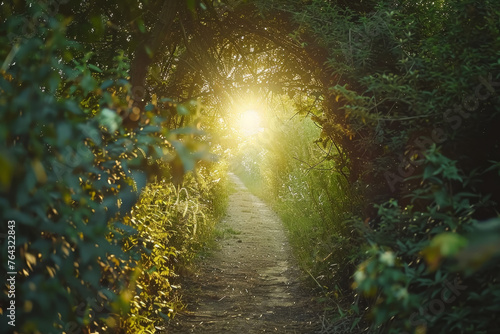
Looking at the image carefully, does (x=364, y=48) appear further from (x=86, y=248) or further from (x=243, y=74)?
(x=86, y=248)

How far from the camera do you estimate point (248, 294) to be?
480 centimetres

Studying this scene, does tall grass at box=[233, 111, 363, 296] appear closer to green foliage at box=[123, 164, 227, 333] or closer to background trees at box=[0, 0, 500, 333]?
background trees at box=[0, 0, 500, 333]

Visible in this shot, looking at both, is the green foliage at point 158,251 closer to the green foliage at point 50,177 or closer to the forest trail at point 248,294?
the forest trail at point 248,294

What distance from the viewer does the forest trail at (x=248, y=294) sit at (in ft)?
12.7

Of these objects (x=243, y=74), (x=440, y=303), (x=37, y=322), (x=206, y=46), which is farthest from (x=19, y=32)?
(x=440, y=303)

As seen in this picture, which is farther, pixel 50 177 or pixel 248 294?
pixel 248 294

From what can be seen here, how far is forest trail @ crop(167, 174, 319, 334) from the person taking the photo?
12.7 ft

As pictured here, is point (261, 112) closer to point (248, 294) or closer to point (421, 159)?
point (248, 294)

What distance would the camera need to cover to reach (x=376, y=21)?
302 cm

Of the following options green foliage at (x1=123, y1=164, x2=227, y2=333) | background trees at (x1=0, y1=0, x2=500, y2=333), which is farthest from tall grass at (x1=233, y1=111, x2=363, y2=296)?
green foliage at (x1=123, y1=164, x2=227, y2=333)

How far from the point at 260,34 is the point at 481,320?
3089mm

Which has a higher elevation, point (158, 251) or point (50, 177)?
point (158, 251)

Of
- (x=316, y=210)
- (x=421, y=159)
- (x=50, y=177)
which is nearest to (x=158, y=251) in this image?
(x=50, y=177)

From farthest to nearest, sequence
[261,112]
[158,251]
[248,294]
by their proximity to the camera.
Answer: [248,294] < [261,112] < [158,251]
